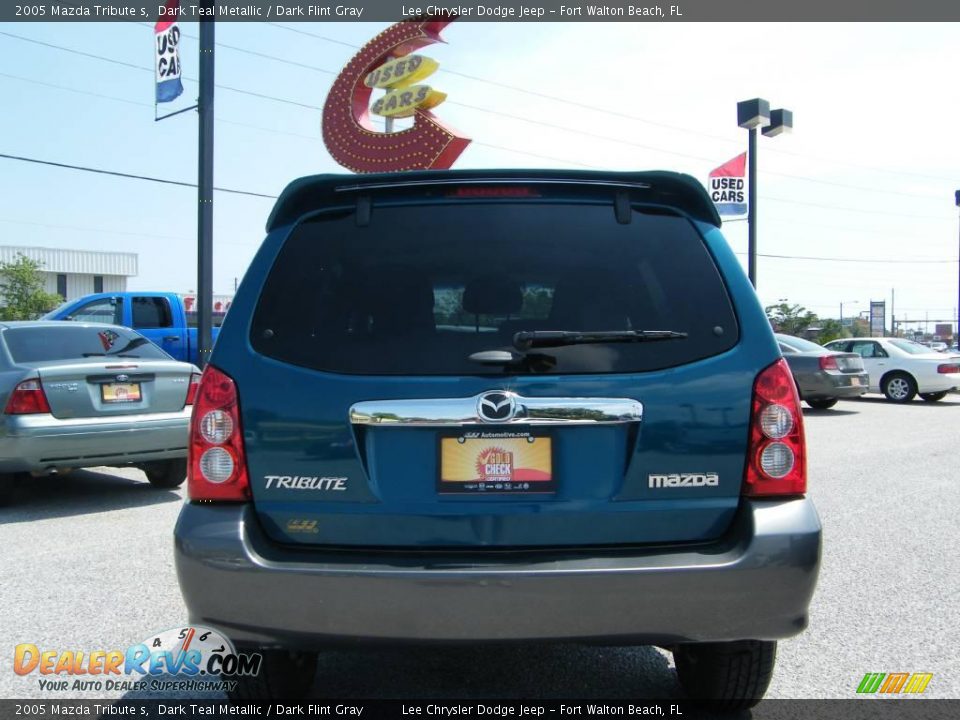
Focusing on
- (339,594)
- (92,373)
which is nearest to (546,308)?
(339,594)

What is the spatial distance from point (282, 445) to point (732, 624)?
1394 mm

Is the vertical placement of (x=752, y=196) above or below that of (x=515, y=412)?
above

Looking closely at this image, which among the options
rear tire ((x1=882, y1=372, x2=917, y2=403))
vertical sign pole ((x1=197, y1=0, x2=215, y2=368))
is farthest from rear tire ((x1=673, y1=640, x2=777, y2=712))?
rear tire ((x1=882, y1=372, x2=917, y2=403))

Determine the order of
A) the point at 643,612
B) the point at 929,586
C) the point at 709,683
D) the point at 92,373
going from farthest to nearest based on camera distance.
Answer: the point at 92,373 → the point at 929,586 → the point at 709,683 → the point at 643,612

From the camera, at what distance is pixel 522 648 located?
2.65 m

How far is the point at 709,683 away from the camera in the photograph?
3.03 m

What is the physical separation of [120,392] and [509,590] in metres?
5.73

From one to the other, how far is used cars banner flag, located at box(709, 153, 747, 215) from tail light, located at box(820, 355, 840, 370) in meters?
7.75

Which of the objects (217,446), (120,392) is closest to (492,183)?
(217,446)

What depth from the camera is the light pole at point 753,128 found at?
2281cm

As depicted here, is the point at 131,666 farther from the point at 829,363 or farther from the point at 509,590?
the point at 829,363

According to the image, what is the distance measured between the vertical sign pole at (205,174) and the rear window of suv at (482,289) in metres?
11.9

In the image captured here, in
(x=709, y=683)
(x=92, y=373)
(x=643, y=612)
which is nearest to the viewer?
(x=643, y=612)

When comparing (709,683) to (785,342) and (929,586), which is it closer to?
(929,586)
